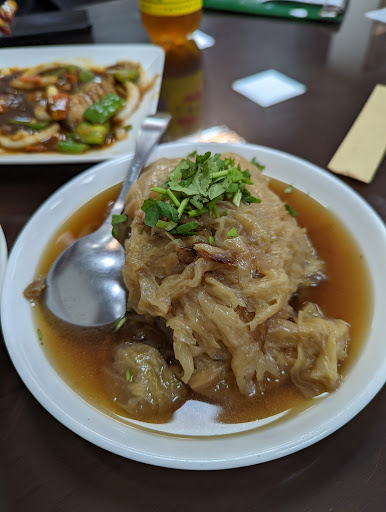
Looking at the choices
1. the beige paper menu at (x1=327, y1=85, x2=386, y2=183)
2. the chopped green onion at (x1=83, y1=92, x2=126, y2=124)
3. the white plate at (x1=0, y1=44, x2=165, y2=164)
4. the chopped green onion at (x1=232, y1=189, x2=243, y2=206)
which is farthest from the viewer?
the white plate at (x1=0, y1=44, x2=165, y2=164)

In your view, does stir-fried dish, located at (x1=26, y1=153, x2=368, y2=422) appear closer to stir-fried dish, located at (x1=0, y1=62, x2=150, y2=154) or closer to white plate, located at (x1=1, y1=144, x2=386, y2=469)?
white plate, located at (x1=1, y1=144, x2=386, y2=469)

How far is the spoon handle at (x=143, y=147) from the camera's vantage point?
1.96m

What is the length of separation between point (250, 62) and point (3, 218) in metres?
2.34

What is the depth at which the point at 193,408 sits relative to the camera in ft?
4.48

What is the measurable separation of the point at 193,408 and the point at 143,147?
139 centimetres

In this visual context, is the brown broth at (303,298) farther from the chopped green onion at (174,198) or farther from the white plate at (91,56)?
the white plate at (91,56)

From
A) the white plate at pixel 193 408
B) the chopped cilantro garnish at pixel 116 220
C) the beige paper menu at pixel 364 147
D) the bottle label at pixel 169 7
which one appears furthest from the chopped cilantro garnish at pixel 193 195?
the bottle label at pixel 169 7

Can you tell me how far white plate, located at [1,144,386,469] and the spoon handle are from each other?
1.22 ft

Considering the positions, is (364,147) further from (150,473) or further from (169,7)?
(150,473)

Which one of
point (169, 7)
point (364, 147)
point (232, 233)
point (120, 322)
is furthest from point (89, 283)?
point (169, 7)

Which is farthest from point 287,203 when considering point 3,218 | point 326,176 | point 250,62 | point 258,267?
point 250,62

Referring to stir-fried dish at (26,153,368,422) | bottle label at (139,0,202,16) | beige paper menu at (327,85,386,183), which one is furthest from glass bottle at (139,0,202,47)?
stir-fried dish at (26,153,368,422)

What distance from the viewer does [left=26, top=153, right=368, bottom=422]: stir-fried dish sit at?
1.38m

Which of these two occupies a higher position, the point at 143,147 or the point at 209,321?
the point at 143,147
